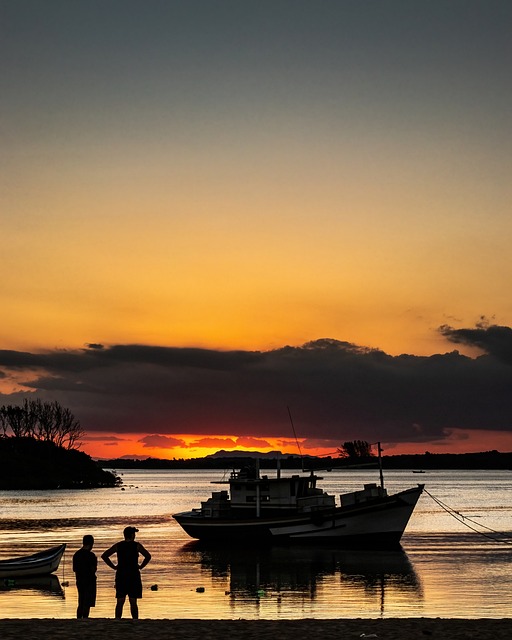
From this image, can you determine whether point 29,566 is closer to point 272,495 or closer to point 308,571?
point 308,571

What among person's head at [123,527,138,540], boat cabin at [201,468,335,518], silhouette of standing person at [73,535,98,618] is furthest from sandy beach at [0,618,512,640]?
boat cabin at [201,468,335,518]

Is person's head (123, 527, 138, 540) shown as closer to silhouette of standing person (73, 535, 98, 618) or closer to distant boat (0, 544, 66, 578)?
silhouette of standing person (73, 535, 98, 618)

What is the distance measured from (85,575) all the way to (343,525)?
140ft

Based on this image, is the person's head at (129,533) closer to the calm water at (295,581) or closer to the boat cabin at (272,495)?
the calm water at (295,581)

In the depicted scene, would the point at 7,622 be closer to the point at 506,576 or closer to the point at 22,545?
the point at 506,576

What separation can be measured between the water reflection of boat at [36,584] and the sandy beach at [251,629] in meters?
20.2

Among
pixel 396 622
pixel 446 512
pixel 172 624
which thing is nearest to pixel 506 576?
pixel 396 622

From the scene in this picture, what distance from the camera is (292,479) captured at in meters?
63.8

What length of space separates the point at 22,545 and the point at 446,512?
Result: 243ft

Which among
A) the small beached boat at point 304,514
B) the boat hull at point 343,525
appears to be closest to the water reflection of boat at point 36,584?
the boat hull at point 343,525

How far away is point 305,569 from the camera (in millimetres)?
51344

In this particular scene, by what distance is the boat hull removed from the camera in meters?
62.8

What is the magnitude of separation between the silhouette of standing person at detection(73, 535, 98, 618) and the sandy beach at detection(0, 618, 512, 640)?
778mm

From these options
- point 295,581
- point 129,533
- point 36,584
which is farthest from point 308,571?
point 129,533
